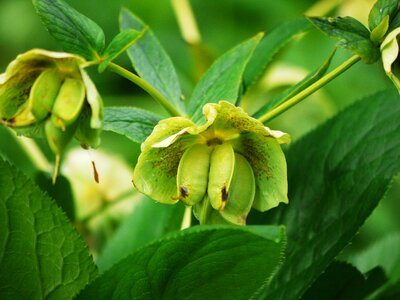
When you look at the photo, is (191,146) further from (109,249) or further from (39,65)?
(109,249)

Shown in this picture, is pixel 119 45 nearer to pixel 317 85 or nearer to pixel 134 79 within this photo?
pixel 134 79

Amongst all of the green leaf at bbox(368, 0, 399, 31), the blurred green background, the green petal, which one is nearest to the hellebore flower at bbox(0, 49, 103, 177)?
the green petal

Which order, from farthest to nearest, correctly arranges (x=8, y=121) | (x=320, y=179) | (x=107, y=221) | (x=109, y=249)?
(x=107, y=221) < (x=109, y=249) < (x=320, y=179) < (x=8, y=121)

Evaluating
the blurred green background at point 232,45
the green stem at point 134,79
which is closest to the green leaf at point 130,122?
the green stem at point 134,79

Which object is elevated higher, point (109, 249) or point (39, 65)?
point (39, 65)

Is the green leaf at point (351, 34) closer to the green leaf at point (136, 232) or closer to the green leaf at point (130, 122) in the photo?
the green leaf at point (130, 122)

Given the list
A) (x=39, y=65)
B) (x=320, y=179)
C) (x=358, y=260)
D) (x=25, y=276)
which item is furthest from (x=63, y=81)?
(x=358, y=260)

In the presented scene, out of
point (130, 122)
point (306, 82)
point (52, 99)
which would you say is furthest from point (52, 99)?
point (306, 82)
